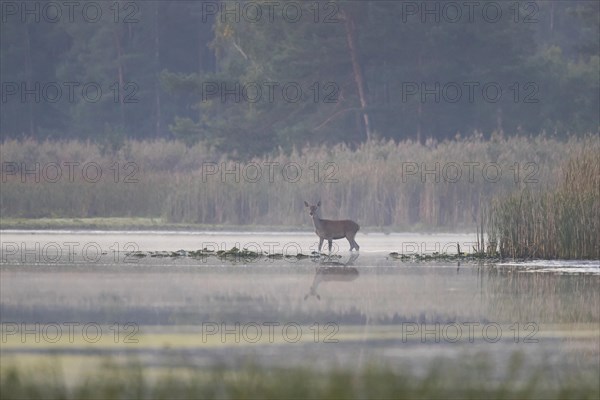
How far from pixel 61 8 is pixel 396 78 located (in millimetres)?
20614

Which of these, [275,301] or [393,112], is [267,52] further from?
[275,301]

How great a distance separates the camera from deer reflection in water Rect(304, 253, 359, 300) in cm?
1922

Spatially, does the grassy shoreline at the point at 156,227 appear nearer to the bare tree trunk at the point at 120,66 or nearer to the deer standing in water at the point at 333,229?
the deer standing in water at the point at 333,229

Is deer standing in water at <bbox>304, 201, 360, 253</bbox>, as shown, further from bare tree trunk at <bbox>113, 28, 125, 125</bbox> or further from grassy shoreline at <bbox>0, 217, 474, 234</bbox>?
bare tree trunk at <bbox>113, 28, 125, 125</bbox>

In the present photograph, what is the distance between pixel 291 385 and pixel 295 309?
6.69 m

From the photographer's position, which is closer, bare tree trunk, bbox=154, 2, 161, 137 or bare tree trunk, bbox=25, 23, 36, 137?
bare tree trunk, bbox=25, 23, 36, 137

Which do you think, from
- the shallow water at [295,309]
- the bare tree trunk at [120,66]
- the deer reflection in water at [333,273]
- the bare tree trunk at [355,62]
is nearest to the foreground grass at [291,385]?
the shallow water at [295,309]

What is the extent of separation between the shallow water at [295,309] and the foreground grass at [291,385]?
0.98 m

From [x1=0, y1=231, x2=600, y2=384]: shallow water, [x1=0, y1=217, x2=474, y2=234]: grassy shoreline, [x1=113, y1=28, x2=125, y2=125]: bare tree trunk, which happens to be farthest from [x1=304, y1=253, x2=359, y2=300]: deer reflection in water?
[x1=113, y1=28, x2=125, y2=125]: bare tree trunk

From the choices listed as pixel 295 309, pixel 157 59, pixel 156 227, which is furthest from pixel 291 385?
pixel 157 59

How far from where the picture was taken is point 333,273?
68.5 feet

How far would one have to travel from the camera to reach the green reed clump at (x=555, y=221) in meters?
22.2

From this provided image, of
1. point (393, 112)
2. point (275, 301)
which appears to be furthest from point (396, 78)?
point (275, 301)

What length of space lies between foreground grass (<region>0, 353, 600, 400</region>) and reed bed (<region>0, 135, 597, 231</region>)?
22.2 m
